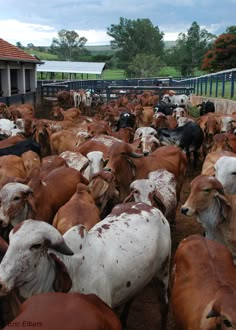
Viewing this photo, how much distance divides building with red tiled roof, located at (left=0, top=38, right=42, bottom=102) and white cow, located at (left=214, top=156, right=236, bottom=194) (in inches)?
536

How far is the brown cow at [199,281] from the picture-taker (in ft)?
10.6

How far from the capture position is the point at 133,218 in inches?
160

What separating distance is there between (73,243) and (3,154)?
509 centimetres

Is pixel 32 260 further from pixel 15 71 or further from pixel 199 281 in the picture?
pixel 15 71

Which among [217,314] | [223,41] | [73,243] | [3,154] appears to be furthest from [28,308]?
[223,41]

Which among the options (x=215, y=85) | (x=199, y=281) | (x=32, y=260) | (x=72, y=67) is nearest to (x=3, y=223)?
(x=32, y=260)

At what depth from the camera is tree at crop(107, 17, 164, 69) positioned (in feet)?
276

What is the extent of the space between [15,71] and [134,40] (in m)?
63.4

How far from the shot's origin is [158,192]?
220 inches

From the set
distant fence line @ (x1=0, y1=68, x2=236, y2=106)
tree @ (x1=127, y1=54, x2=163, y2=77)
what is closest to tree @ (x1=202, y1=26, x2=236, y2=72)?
distant fence line @ (x1=0, y1=68, x2=236, y2=106)

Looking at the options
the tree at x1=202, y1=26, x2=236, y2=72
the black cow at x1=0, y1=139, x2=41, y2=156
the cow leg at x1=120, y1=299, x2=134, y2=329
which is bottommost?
the cow leg at x1=120, y1=299, x2=134, y2=329

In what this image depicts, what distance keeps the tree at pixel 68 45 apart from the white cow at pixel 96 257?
A: 101745 mm

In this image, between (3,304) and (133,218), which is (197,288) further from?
(3,304)

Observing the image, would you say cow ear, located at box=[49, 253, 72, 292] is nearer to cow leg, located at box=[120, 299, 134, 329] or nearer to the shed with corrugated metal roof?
cow leg, located at box=[120, 299, 134, 329]
